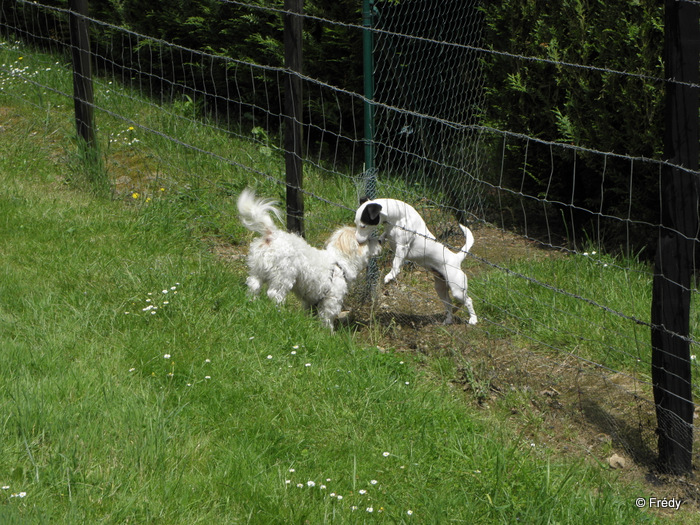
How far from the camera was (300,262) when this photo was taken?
15.5ft

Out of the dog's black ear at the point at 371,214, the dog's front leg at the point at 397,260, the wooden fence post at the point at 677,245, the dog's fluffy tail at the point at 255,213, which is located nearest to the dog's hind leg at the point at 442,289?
the dog's front leg at the point at 397,260

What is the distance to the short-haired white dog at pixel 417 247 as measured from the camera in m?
4.85

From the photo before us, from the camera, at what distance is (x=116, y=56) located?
387 inches

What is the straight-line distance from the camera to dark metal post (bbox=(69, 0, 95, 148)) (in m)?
6.13

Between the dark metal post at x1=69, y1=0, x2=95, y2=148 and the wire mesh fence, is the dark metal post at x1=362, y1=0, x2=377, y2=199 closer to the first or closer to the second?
the wire mesh fence

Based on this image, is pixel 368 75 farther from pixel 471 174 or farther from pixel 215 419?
pixel 215 419

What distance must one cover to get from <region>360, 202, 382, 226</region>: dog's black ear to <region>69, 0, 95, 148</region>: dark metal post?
2878 millimetres

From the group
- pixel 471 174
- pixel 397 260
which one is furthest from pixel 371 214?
pixel 471 174

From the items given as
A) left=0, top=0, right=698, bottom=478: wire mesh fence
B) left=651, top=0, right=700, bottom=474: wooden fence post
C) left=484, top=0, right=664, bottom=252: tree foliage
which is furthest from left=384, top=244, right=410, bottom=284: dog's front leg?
left=651, top=0, right=700, bottom=474: wooden fence post

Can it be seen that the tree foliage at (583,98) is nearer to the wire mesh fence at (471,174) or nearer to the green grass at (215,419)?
the wire mesh fence at (471,174)

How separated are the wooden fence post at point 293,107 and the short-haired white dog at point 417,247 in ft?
1.44

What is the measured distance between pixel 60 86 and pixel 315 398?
584cm

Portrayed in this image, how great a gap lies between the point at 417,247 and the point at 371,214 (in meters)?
0.55

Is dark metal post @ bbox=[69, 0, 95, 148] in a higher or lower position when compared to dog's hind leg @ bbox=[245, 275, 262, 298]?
higher
